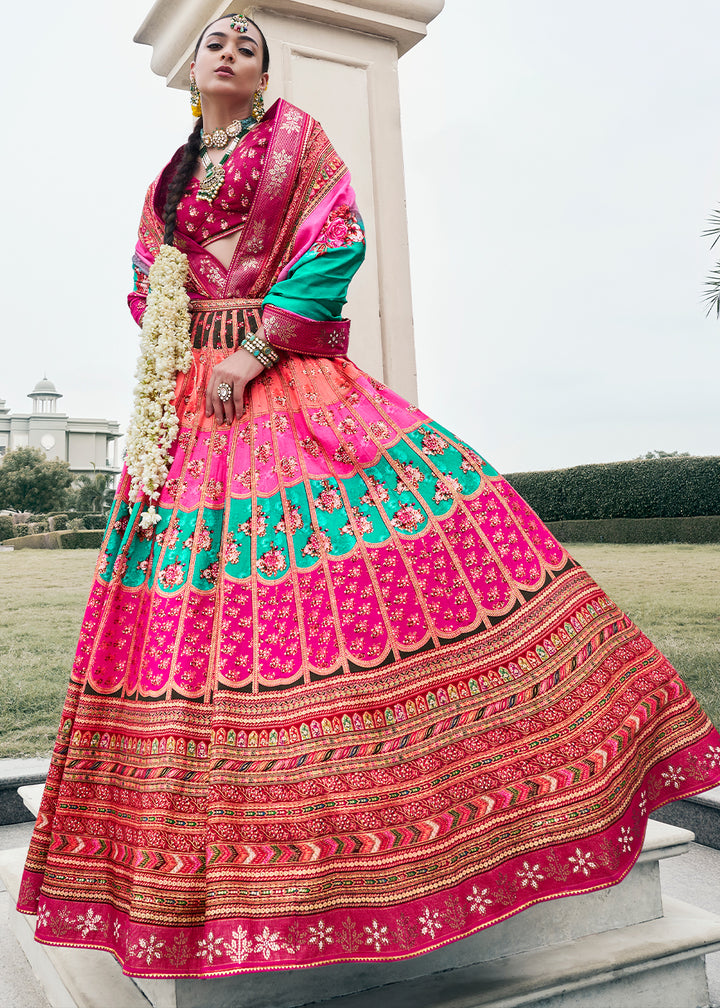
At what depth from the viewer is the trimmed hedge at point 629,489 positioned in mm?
7062

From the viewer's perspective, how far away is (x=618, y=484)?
759 centimetres

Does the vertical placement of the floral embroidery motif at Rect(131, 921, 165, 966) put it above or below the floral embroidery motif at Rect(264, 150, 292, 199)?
below

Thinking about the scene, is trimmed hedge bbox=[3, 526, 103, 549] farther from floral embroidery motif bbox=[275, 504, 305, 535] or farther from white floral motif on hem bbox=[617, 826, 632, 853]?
white floral motif on hem bbox=[617, 826, 632, 853]

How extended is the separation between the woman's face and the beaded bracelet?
59cm

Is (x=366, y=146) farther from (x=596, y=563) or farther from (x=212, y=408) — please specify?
(x=596, y=563)

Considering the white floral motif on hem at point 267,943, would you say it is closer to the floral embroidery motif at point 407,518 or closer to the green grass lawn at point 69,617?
the floral embroidery motif at point 407,518

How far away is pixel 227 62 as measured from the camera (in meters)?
1.73

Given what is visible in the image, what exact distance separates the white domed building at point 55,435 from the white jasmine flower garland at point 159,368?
13.3 ft

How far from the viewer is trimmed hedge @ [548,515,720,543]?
674cm

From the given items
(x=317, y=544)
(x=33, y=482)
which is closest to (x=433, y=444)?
(x=317, y=544)

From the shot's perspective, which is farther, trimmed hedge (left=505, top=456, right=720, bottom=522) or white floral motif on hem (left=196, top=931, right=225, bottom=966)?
trimmed hedge (left=505, top=456, right=720, bottom=522)

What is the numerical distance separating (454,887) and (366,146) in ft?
7.36

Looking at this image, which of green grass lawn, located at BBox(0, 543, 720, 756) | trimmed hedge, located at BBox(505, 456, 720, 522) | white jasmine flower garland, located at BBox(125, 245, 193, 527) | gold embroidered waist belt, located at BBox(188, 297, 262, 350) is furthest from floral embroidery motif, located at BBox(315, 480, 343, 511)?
trimmed hedge, located at BBox(505, 456, 720, 522)

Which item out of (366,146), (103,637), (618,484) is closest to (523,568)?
(103,637)
